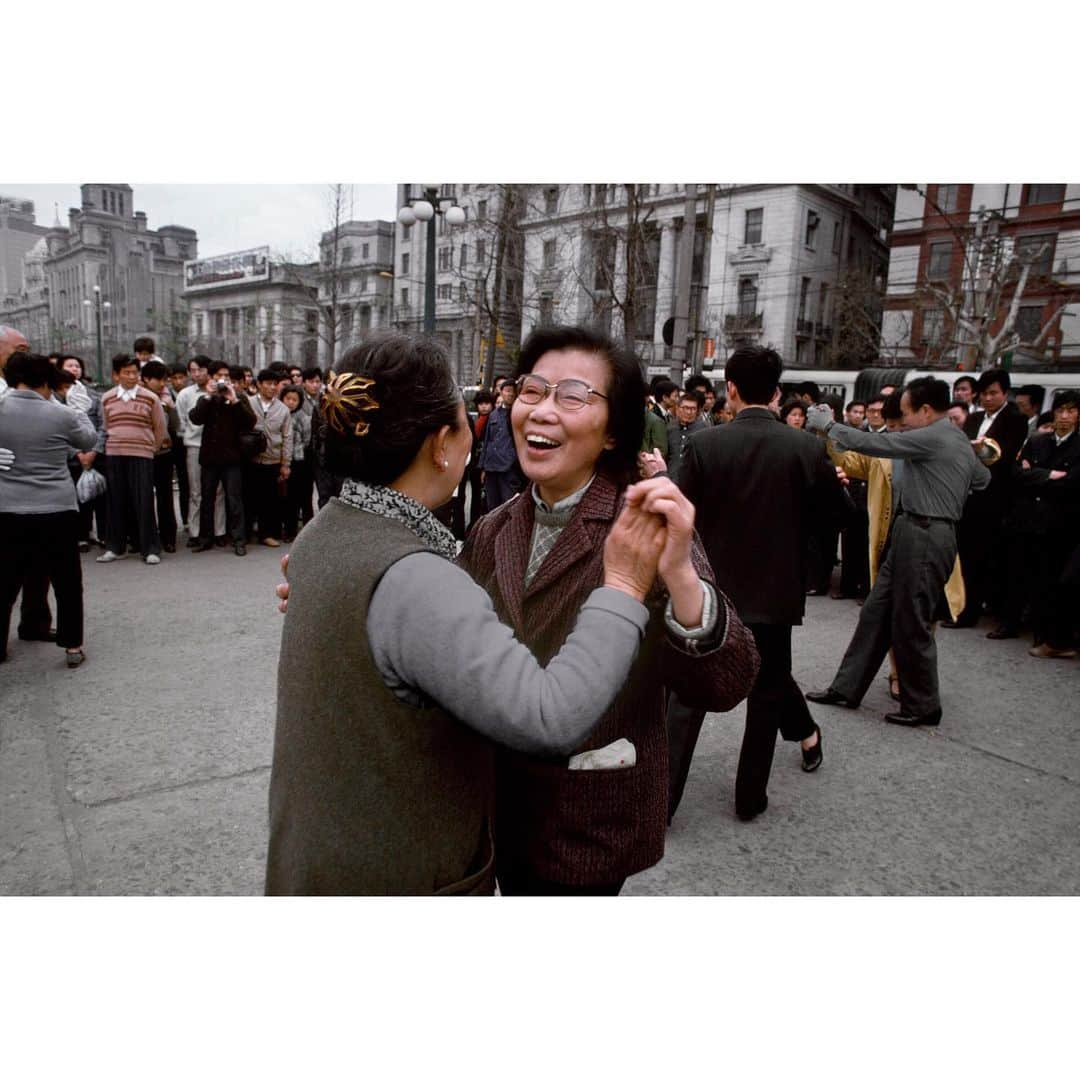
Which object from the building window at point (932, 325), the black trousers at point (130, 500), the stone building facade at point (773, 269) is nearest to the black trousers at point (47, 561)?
the black trousers at point (130, 500)

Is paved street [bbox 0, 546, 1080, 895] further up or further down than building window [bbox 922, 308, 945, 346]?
further down

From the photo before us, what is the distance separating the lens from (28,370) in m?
4.88

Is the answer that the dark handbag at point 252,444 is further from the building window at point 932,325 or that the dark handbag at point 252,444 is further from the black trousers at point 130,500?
the building window at point 932,325

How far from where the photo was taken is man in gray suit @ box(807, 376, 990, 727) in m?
4.46

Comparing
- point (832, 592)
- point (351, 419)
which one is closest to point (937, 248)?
point (832, 592)

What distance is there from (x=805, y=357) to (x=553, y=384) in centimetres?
4670

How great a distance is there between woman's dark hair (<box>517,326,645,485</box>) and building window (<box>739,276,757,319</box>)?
144ft

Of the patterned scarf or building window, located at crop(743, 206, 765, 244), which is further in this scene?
building window, located at crop(743, 206, 765, 244)

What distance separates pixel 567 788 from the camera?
1583 mm

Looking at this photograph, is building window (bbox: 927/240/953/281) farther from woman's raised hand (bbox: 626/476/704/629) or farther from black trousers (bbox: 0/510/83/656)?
woman's raised hand (bbox: 626/476/704/629)

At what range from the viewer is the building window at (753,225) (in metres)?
42.9

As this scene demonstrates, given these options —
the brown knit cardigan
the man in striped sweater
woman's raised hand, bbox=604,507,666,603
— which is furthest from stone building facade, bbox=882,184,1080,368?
woman's raised hand, bbox=604,507,666,603

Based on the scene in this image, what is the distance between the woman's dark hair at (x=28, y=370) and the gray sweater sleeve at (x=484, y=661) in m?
4.83

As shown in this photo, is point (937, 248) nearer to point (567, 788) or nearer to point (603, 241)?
point (603, 241)
